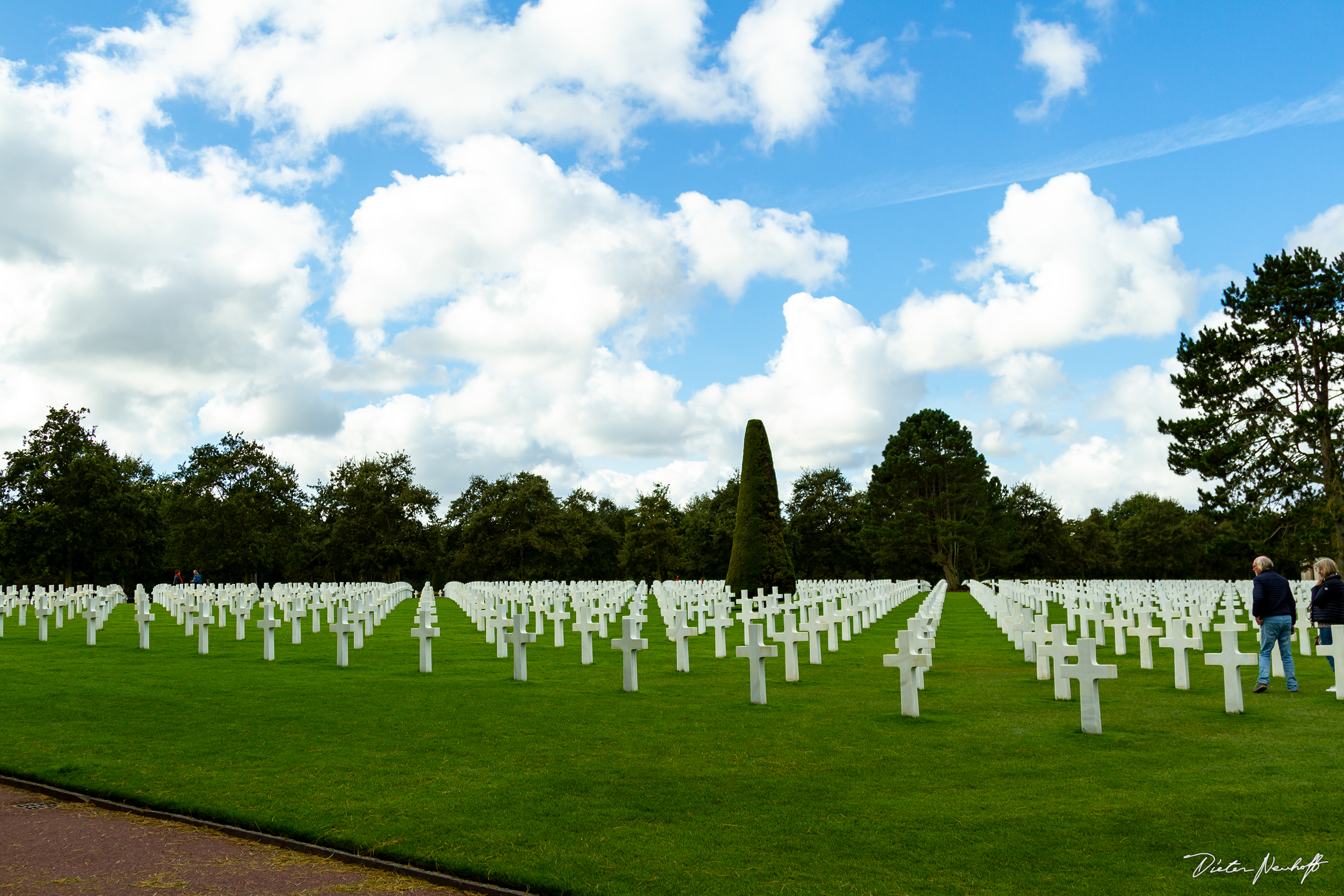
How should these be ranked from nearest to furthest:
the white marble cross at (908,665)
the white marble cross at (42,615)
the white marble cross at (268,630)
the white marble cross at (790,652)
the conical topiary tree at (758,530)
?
the white marble cross at (908,665) → the white marble cross at (790,652) → the white marble cross at (268,630) → the white marble cross at (42,615) → the conical topiary tree at (758,530)

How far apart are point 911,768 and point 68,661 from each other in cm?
1254

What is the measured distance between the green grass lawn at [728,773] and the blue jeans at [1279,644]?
0.20 m

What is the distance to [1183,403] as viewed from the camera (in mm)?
37875

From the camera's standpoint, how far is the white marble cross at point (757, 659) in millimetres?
9117

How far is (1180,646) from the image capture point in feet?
32.1

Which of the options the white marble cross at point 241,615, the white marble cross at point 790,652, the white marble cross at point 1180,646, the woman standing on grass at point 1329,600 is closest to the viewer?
the white marble cross at point 1180,646

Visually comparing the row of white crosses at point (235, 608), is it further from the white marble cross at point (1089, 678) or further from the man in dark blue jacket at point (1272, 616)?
the man in dark blue jacket at point (1272, 616)

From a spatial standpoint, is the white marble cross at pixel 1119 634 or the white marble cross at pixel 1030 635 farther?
the white marble cross at pixel 1119 634

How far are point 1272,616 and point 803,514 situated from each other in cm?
5973

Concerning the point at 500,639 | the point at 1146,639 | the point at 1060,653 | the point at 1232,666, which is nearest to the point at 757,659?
the point at 1060,653

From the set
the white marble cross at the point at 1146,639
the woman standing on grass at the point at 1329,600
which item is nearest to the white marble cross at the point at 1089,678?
the woman standing on grass at the point at 1329,600

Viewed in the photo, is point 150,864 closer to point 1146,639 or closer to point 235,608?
point 1146,639

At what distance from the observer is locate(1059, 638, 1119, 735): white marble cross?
289 inches

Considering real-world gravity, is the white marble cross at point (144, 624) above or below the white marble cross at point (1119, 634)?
above
